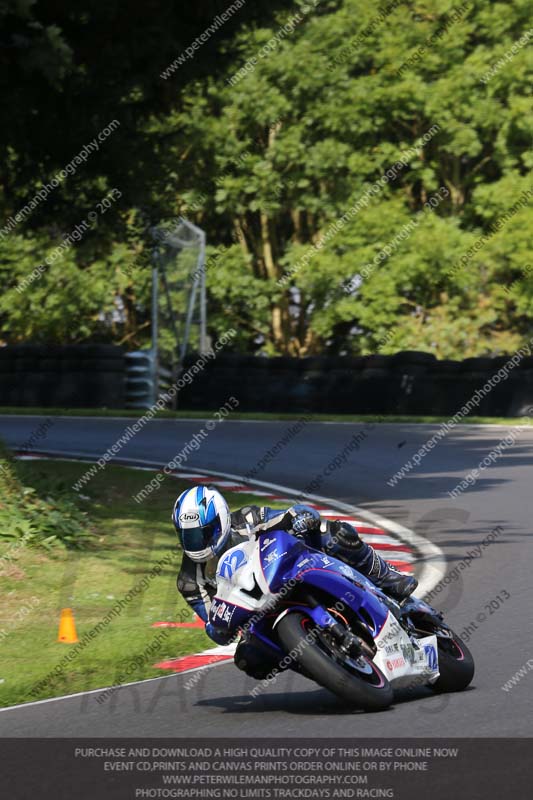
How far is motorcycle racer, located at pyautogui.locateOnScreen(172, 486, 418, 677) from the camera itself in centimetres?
669

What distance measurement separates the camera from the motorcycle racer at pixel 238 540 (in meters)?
6.69

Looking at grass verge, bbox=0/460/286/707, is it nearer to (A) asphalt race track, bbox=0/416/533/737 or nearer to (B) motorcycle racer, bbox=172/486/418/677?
(A) asphalt race track, bbox=0/416/533/737

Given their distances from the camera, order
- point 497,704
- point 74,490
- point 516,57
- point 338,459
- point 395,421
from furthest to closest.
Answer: point 516,57, point 395,421, point 338,459, point 74,490, point 497,704

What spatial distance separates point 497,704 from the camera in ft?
21.9

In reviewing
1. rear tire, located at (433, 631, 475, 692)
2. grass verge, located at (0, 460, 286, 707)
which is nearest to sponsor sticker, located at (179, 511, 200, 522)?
rear tire, located at (433, 631, 475, 692)

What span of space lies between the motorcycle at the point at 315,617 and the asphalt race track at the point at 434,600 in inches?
7.3

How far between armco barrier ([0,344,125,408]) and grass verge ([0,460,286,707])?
14.1 m

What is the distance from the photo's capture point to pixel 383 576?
7137 millimetres

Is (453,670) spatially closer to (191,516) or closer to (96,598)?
(191,516)
